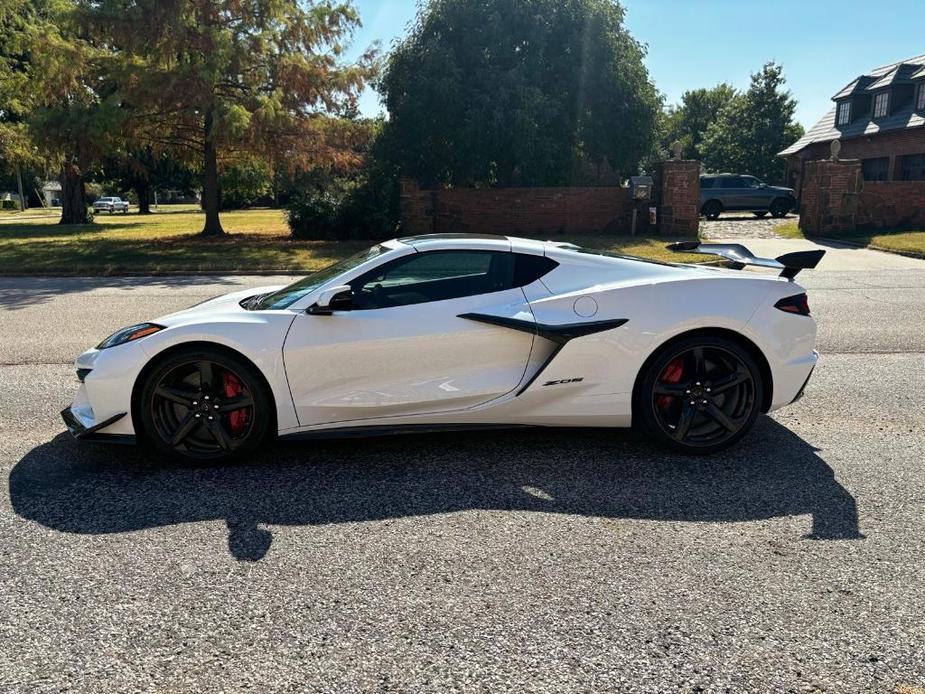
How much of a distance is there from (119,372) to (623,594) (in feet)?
9.98

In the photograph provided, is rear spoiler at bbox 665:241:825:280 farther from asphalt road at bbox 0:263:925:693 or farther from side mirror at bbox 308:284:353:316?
side mirror at bbox 308:284:353:316

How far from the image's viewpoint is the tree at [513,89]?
23.6 metres

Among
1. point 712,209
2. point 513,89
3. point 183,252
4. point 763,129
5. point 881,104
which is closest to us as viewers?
point 183,252

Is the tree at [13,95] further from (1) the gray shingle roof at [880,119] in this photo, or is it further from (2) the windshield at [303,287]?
(1) the gray shingle roof at [880,119]

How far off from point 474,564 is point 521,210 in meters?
20.8

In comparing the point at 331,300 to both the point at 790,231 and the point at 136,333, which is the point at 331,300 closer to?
the point at 136,333

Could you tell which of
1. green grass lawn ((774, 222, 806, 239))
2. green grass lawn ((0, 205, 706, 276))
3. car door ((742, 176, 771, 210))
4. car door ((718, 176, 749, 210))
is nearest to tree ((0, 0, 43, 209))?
green grass lawn ((0, 205, 706, 276))

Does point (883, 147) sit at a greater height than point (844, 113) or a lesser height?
lesser

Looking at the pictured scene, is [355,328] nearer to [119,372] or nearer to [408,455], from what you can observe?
[408,455]

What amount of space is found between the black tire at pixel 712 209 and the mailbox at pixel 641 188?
9.36m

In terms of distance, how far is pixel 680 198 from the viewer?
74.6ft

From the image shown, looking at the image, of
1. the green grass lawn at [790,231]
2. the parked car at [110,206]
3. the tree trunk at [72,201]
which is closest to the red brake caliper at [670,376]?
the green grass lawn at [790,231]

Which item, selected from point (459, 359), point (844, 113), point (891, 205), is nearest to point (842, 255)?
point (891, 205)

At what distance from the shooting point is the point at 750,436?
5059 millimetres
